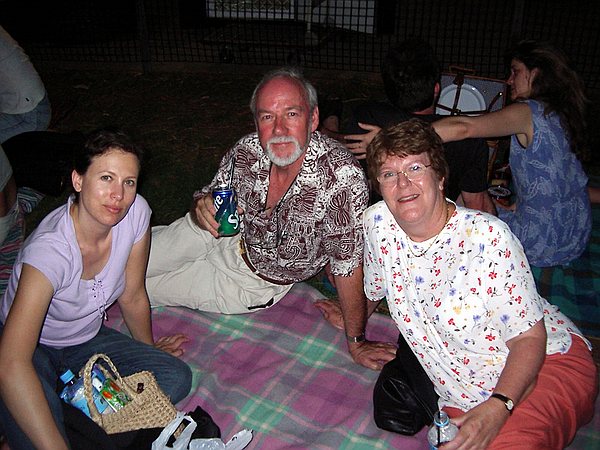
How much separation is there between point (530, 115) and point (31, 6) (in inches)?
338

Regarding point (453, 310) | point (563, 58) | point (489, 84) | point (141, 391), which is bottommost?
point (141, 391)

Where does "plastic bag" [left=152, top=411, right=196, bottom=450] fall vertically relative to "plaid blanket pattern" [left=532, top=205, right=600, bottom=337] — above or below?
above

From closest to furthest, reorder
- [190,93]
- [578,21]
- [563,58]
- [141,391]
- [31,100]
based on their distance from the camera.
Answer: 1. [141,391]
2. [563,58]
3. [31,100]
4. [190,93]
5. [578,21]

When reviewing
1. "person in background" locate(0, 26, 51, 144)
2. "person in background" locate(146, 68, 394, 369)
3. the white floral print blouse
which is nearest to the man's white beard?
"person in background" locate(146, 68, 394, 369)

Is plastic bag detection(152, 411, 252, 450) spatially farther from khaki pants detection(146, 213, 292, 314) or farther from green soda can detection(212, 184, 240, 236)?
khaki pants detection(146, 213, 292, 314)

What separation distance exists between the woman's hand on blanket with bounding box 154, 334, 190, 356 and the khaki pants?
0.32m

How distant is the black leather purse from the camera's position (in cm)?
324

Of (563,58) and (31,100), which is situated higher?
(563,58)

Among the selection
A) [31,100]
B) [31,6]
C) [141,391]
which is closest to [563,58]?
[141,391]

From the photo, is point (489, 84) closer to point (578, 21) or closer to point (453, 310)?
point (453, 310)

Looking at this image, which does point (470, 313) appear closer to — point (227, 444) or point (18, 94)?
point (227, 444)

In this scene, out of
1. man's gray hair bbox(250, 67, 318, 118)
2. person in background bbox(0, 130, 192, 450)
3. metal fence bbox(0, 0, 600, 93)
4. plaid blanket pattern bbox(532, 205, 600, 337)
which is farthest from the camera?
metal fence bbox(0, 0, 600, 93)

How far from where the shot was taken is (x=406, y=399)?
3.26 m

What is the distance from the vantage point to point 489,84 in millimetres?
5340
